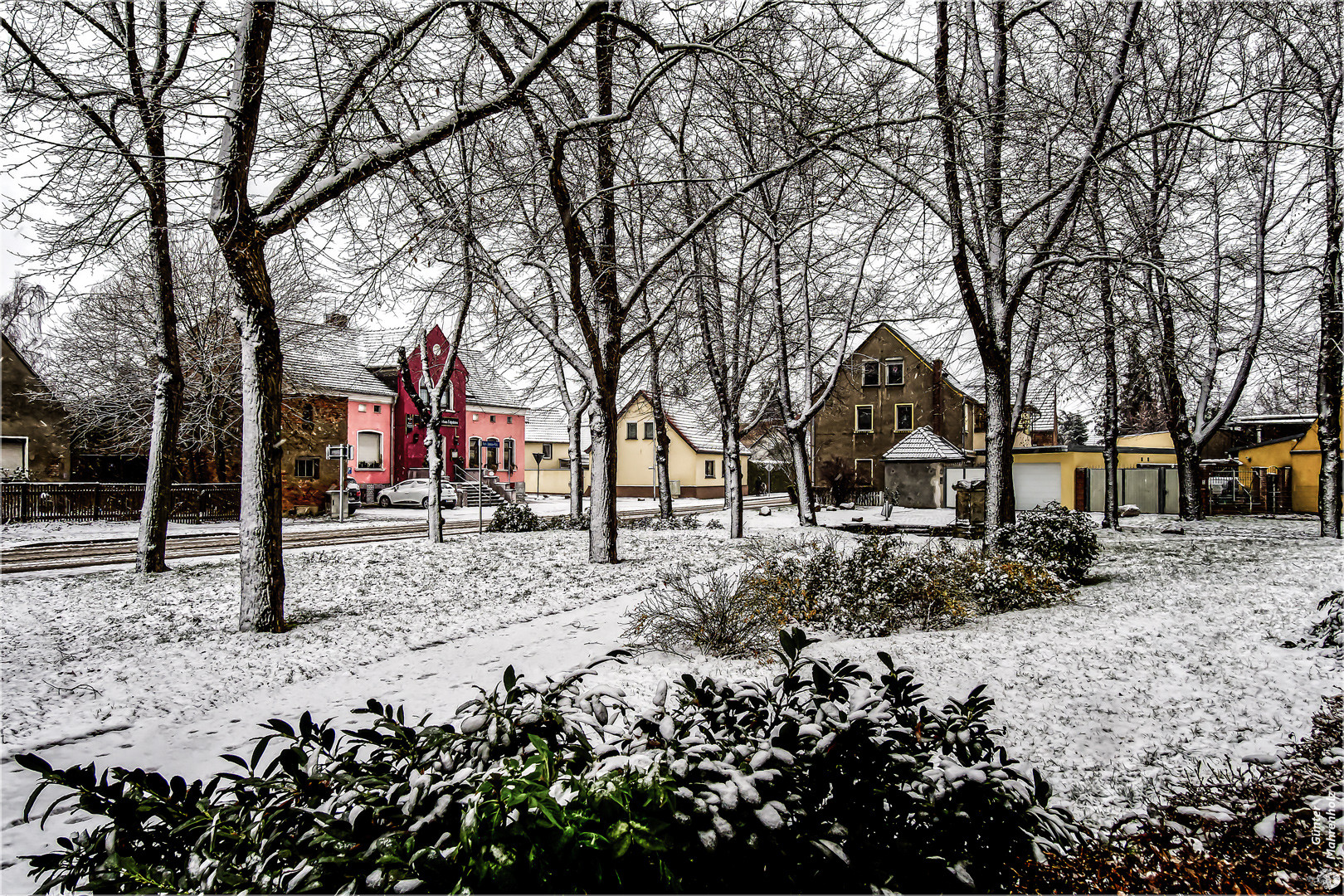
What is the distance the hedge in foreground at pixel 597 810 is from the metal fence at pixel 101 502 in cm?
1848

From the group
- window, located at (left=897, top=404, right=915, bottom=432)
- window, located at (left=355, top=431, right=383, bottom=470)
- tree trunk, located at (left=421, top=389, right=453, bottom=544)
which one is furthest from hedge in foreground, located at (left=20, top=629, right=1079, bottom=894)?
window, located at (left=897, top=404, right=915, bottom=432)

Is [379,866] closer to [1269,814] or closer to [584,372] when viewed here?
[1269,814]

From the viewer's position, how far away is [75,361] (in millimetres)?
19531

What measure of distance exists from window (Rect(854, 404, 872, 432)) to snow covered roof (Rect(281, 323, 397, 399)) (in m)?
23.1

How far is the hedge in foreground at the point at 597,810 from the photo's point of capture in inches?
54.6

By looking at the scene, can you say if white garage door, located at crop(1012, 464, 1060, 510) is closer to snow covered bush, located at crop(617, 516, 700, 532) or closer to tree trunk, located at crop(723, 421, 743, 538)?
tree trunk, located at crop(723, 421, 743, 538)

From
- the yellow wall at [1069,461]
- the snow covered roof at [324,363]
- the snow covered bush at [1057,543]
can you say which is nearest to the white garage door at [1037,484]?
the yellow wall at [1069,461]

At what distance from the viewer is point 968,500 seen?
16.4 m

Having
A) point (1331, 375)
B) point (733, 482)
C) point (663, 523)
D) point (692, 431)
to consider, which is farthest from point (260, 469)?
point (692, 431)

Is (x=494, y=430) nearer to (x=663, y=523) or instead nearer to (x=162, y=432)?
(x=663, y=523)

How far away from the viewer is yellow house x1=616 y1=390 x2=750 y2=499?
39.1 meters

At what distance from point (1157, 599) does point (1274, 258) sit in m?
Answer: 5.87

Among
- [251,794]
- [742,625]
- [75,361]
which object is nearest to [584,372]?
[742,625]

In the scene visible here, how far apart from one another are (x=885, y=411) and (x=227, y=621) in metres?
32.4
